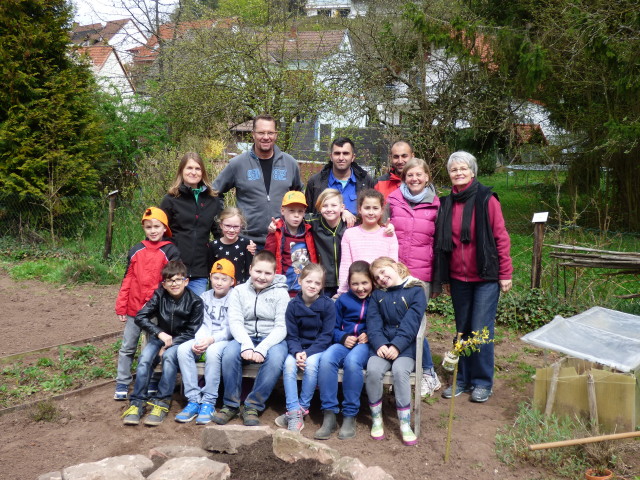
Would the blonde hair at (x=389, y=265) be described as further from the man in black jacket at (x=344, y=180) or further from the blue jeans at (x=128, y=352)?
the blue jeans at (x=128, y=352)

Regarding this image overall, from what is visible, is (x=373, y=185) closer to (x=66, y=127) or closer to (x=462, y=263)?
(x=462, y=263)

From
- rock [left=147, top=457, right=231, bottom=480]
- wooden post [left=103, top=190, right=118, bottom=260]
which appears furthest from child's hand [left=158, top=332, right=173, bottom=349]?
wooden post [left=103, top=190, right=118, bottom=260]

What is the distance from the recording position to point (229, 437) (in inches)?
135

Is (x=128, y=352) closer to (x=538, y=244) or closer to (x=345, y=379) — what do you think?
(x=345, y=379)

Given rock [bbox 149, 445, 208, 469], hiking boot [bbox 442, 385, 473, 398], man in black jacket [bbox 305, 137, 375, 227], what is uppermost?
man in black jacket [bbox 305, 137, 375, 227]

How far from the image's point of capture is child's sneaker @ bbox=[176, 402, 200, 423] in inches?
161

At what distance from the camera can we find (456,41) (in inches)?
455

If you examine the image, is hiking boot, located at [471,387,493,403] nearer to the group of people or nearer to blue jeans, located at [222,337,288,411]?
the group of people

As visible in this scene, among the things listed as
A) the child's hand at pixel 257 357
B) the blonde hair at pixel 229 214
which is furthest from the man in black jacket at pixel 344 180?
the child's hand at pixel 257 357

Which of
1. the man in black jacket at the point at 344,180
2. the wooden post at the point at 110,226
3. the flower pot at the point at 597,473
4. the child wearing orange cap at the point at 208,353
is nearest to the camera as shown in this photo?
the flower pot at the point at 597,473

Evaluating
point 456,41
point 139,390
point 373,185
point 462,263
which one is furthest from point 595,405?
point 456,41

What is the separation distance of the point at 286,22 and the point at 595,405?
11063mm

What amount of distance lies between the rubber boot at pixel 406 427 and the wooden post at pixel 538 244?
3.44 metres

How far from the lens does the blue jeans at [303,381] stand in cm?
404
